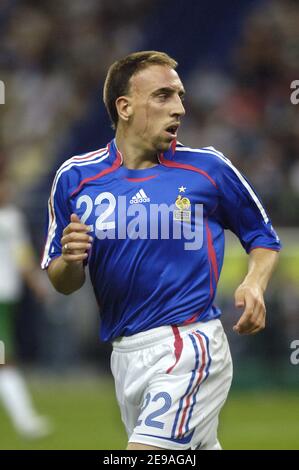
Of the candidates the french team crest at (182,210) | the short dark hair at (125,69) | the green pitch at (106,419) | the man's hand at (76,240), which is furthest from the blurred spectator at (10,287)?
the man's hand at (76,240)

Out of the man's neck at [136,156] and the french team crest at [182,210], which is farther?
the man's neck at [136,156]

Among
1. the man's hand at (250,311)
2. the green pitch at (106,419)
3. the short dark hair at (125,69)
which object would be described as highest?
the short dark hair at (125,69)

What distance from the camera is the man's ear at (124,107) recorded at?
635 cm

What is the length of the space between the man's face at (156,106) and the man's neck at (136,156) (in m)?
0.03

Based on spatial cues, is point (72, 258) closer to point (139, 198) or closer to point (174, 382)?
point (139, 198)

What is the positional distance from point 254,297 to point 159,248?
0.68 meters

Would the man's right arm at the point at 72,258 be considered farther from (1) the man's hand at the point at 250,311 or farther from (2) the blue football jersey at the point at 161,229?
(1) the man's hand at the point at 250,311

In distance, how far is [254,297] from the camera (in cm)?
566

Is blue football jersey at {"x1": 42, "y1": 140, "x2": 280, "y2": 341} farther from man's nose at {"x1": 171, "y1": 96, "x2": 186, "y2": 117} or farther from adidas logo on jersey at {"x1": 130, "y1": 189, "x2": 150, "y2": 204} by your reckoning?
man's nose at {"x1": 171, "y1": 96, "x2": 186, "y2": 117}

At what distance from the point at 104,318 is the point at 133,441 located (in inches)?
30.6

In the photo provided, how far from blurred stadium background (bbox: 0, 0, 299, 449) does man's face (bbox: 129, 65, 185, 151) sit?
4680mm

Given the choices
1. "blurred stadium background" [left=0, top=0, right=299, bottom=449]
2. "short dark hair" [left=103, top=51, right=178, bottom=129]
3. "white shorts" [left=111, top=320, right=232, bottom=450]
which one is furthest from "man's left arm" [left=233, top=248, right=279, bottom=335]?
"blurred stadium background" [left=0, top=0, right=299, bottom=449]

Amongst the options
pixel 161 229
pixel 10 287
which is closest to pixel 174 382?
pixel 161 229

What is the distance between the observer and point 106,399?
13.4 m
